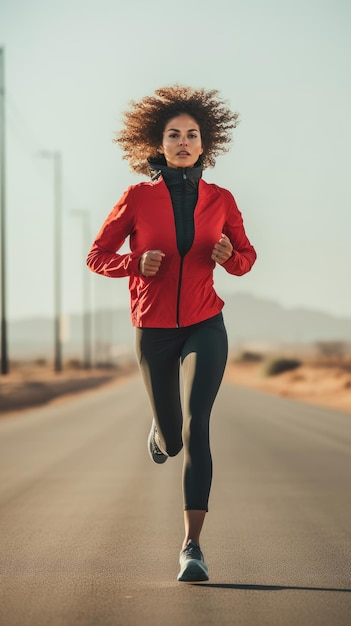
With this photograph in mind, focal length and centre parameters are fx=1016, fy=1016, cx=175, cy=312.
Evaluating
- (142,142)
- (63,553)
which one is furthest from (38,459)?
(142,142)

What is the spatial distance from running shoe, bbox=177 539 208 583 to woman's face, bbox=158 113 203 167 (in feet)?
6.87

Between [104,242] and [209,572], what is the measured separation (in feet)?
6.33

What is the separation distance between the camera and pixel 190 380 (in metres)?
5.48

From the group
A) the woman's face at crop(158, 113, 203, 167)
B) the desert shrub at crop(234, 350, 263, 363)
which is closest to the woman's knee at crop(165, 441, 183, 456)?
the woman's face at crop(158, 113, 203, 167)

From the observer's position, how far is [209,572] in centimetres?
565

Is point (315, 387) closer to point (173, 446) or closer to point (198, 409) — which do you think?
point (173, 446)

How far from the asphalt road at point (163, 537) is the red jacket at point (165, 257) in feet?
4.72

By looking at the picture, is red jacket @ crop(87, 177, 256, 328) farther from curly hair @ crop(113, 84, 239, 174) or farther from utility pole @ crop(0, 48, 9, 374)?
utility pole @ crop(0, 48, 9, 374)

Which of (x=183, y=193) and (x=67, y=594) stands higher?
(x=183, y=193)

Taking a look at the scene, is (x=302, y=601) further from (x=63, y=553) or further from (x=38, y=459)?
(x=38, y=459)

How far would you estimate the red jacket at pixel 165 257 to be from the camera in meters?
5.48

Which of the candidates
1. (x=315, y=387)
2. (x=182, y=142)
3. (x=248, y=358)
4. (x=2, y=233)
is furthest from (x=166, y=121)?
(x=248, y=358)

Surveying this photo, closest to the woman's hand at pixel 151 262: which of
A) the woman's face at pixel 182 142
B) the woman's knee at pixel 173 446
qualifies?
the woman's face at pixel 182 142

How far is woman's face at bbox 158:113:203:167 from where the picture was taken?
571cm
